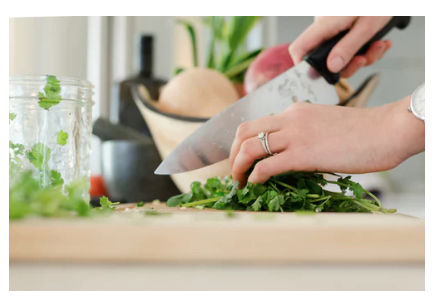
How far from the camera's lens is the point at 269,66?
0.95 metres

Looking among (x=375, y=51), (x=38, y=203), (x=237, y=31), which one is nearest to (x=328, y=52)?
(x=375, y=51)

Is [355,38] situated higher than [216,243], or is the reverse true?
[355,38]

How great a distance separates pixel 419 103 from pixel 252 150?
0.77 ft

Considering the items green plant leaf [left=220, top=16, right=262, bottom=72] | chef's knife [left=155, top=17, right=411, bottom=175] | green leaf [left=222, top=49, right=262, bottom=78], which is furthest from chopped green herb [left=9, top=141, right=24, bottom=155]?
green plant leaf [left=220, top=16, right=262, bottom=72]

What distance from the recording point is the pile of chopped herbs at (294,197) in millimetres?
651

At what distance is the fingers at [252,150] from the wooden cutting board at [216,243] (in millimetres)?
290

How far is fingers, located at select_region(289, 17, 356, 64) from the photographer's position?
2.76ft

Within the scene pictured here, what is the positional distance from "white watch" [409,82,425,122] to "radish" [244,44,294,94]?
0.34m

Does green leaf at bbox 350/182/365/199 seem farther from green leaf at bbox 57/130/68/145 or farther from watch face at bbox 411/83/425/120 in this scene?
green leaf at bbox 57/130/68/145

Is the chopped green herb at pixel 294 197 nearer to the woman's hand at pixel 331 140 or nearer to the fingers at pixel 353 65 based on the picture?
the woman's hand at pixel 331 140

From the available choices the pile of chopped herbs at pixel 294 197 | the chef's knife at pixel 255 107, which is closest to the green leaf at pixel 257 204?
A: the pile of chopped herbs at pixel 294 197

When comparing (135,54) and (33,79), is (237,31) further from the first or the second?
(33,79)
